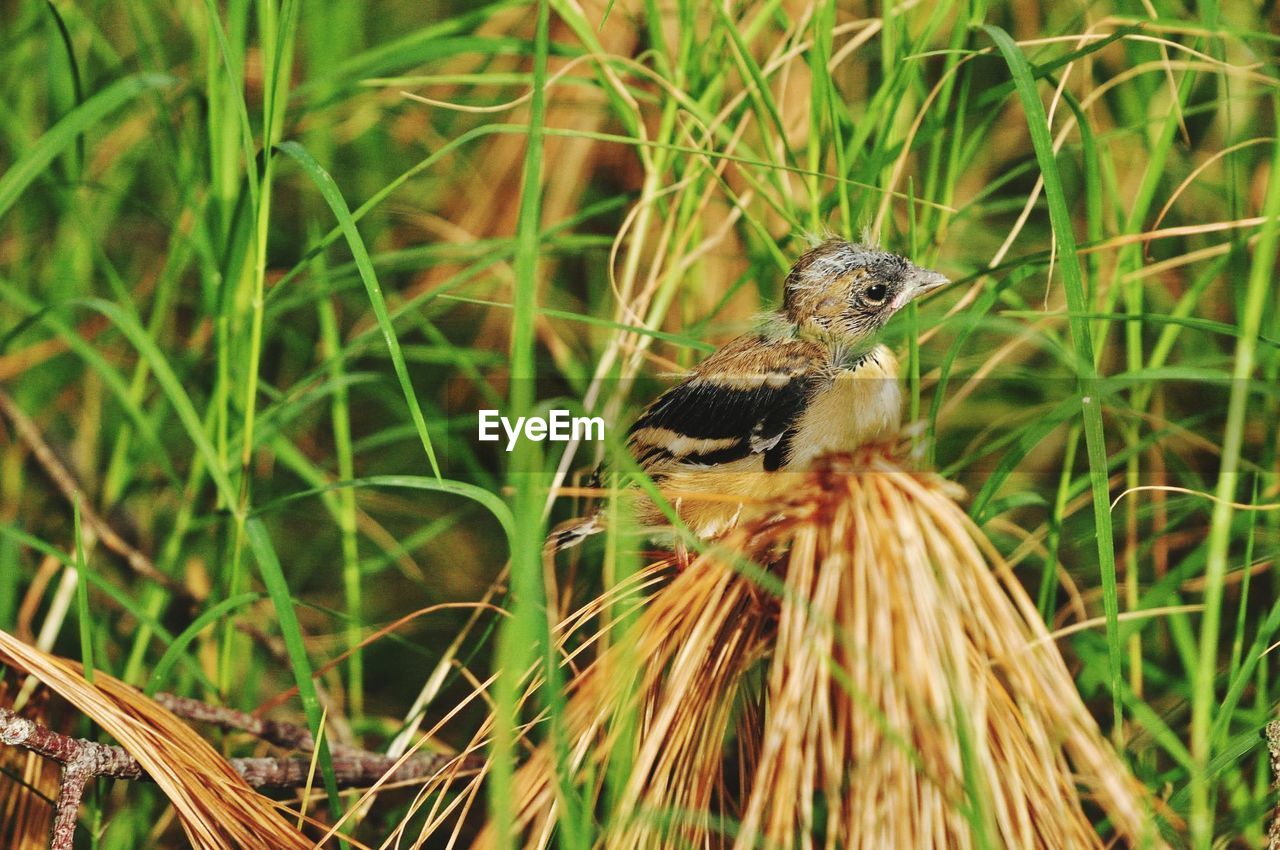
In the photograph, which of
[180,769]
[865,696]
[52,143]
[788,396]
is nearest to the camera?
[865,696]

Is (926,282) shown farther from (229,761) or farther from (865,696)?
(229,761)

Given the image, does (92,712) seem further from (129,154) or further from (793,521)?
(129,154)

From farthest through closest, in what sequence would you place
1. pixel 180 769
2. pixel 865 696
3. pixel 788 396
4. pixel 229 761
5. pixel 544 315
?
pixel 544 315
pixel 788 396
pixel 229 761
pixel 180 769
pixel 865 696

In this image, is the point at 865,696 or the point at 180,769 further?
the point at 180,769

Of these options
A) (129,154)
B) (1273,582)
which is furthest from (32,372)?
(1273,582)

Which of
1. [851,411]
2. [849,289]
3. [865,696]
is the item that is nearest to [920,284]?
[849,289]

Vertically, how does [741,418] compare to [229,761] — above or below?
above

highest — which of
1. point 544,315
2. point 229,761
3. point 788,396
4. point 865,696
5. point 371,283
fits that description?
point 371,283

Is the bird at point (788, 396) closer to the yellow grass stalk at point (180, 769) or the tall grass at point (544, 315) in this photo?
the tall grass at point (544, 315)
